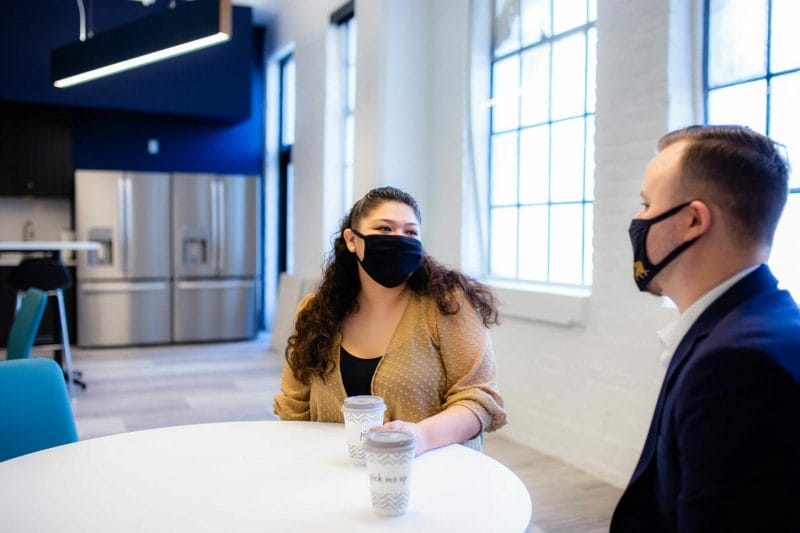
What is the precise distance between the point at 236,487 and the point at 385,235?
871 millimetres

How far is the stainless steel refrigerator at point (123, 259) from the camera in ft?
23.8

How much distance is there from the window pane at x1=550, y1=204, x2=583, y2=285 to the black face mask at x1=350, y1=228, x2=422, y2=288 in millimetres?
2136

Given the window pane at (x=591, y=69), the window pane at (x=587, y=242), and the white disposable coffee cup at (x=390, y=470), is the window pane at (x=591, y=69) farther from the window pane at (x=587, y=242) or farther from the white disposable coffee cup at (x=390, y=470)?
the white disposable coffee cup at (x=390, y=470)

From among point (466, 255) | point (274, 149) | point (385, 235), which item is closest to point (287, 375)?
point (385, 235)

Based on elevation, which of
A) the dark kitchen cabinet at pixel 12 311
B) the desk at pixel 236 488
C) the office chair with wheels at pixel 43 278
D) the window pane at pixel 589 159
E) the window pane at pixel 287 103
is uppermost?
the window pane at pixel 287 103

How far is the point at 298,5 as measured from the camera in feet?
24.1

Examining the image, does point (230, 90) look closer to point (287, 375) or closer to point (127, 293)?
point (127, 293)

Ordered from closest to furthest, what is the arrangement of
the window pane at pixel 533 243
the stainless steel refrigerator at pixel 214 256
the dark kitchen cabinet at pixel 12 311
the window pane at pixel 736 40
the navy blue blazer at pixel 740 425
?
the navy blue blazer at pixel 740 425, the window pane at pixel 736 40, the window pane at pixel 533 243, the dark kitchen cabinet at pixel 12 311, the stainless steel refrigerator at pixel 214 256

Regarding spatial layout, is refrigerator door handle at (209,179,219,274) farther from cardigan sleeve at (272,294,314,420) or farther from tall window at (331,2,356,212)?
cardigan sleeve at (272,294,314,420)

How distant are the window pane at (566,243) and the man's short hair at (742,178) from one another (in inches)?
111

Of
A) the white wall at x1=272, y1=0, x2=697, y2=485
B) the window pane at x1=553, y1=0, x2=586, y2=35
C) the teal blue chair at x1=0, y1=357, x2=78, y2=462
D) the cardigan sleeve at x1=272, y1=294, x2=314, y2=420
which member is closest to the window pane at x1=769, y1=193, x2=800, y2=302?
the white wall at x1=272, y1=0, x2=697, y2=485

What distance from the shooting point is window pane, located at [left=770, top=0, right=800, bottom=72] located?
2777 mm

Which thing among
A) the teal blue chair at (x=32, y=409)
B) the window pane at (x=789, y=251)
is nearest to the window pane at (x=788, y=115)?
the window pane at (x=789, y=251)

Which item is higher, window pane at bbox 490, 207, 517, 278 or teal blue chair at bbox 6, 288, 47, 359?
window pane at bbox 490, 207, 517, 278
